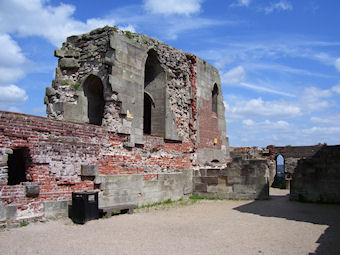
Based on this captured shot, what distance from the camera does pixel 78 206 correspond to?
8.02 meters

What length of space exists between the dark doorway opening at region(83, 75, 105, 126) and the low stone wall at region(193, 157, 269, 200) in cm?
482

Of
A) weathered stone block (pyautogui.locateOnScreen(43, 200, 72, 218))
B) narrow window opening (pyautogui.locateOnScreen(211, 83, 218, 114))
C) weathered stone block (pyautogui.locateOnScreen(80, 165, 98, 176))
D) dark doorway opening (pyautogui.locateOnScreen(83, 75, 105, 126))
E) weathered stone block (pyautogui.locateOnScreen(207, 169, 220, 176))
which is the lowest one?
weathered stone block (pyautogui.locateOnScreen(43, 200, 72, 218))

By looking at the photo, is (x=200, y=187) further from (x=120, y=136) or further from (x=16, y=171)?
(x=16, y=171)

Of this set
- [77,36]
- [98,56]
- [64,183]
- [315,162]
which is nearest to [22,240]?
[64,183]

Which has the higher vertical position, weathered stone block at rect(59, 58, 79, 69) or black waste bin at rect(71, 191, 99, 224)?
weathered stone block at rect(59, 58, 79, 69)

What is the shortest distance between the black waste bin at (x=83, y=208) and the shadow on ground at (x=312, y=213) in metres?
4.71

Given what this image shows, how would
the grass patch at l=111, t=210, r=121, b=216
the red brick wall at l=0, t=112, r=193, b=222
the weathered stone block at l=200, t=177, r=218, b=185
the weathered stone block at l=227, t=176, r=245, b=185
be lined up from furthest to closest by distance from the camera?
the weathered stone block at l=200, t=177, r=218, b=185
the weathered stone block at l=227, t=176, r=245, b=185
the grass patch at l=111, t=210, r=121, b=216
the red brick wall at l=0, t=112, r=193, b=222

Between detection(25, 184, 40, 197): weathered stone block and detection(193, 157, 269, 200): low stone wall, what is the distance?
295 inches

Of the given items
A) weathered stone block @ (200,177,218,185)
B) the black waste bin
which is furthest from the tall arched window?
the black waste bin

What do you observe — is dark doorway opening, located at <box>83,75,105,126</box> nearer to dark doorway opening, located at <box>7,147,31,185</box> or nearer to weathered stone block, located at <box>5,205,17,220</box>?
dark doorway opening, located at <box>7,147,31,185</box>

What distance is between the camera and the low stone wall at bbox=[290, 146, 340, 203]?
39.2 feet

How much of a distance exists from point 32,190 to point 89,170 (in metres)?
1.75

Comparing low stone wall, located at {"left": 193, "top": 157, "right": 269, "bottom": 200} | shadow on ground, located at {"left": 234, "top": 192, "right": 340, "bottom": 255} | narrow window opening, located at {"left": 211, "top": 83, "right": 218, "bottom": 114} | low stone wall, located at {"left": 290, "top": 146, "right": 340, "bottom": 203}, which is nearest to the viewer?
shadow on ground, located at {"left": 234, "top": 192, "right": 340, "bottom": 255}

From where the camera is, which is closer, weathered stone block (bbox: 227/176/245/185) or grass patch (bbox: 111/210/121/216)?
grass patch (bbox: 111/210/121/216)
